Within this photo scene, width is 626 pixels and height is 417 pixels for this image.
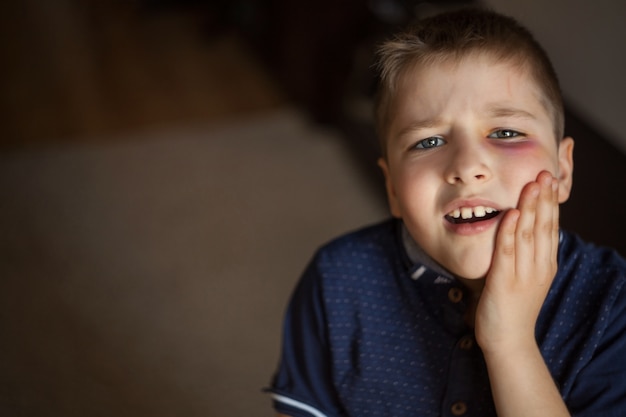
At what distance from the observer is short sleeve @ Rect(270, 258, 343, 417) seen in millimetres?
946

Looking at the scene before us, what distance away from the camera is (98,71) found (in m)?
3.23

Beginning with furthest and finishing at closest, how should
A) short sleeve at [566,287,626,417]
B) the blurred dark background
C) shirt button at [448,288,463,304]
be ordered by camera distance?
1. the blurred dark background
2. shirt button at [448,288,463,304]
3. short sleeve at [566,287,626,417]

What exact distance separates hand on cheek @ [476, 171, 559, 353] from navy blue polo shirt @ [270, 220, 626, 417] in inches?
2.7

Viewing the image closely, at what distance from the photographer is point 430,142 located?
2.64 feet

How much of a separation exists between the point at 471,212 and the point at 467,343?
16 cm

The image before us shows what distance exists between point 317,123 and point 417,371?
1.80 meters

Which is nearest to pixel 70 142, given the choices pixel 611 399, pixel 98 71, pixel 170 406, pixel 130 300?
pixel 98 71

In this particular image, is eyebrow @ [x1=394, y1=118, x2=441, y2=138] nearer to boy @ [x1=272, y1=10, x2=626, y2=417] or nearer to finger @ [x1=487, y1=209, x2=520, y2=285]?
boy @ [x1=272, y1=10, x2=626, y2=417]

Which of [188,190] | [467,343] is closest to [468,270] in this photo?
[467,343]

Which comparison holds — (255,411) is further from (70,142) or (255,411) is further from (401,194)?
(70,142)

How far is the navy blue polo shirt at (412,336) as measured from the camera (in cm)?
76

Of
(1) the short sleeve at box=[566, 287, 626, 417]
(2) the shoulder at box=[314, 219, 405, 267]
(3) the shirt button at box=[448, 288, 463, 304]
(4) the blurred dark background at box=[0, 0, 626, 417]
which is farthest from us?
(4) the blurred dark background at box=[0, 0, 626, 417]

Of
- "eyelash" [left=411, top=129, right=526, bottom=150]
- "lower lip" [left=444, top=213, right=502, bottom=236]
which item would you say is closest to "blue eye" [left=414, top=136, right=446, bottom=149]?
"eyelash" [left=411, top=129, right=526, bottom=150]

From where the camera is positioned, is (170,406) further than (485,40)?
Yes
